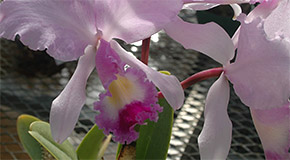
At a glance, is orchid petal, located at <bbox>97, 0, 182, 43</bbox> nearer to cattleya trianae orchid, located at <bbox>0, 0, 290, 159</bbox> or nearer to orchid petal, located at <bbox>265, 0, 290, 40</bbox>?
cattleya trianae orchid, located at <bbox>0, 0, 290, 159</bbox>

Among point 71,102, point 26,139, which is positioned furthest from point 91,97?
point 71,102

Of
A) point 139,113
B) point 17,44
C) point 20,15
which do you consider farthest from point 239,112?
point 20,15

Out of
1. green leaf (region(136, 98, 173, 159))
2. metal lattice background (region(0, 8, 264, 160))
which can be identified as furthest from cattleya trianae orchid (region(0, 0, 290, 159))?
metal lattice background (region(0, 8, 264, 160))

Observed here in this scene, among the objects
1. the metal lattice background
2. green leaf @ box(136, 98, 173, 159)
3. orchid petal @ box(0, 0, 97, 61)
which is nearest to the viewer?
orchid petal @ box(0, 0, 97, 61)

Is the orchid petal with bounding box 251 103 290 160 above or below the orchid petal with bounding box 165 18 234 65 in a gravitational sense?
below

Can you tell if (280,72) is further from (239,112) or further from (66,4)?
(239,112)

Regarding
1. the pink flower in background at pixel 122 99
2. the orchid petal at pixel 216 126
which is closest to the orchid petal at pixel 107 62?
the pink flower in background at pixel 122 99

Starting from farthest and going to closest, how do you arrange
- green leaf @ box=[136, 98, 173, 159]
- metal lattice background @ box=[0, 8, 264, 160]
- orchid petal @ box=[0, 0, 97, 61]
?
1. metal lattice background @ box=[0, 8, 264, 160]
2. green leaf @ box=[136, 98, 173, 159]
3. orchid petal @ box=[0, 0, 97, 61]

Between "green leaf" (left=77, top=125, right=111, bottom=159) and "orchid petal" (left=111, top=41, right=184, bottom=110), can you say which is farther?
"green leaf" (left=77, top=125, right=111, bottom=159)

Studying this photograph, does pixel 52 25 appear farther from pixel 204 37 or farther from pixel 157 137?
pixel 157 137
